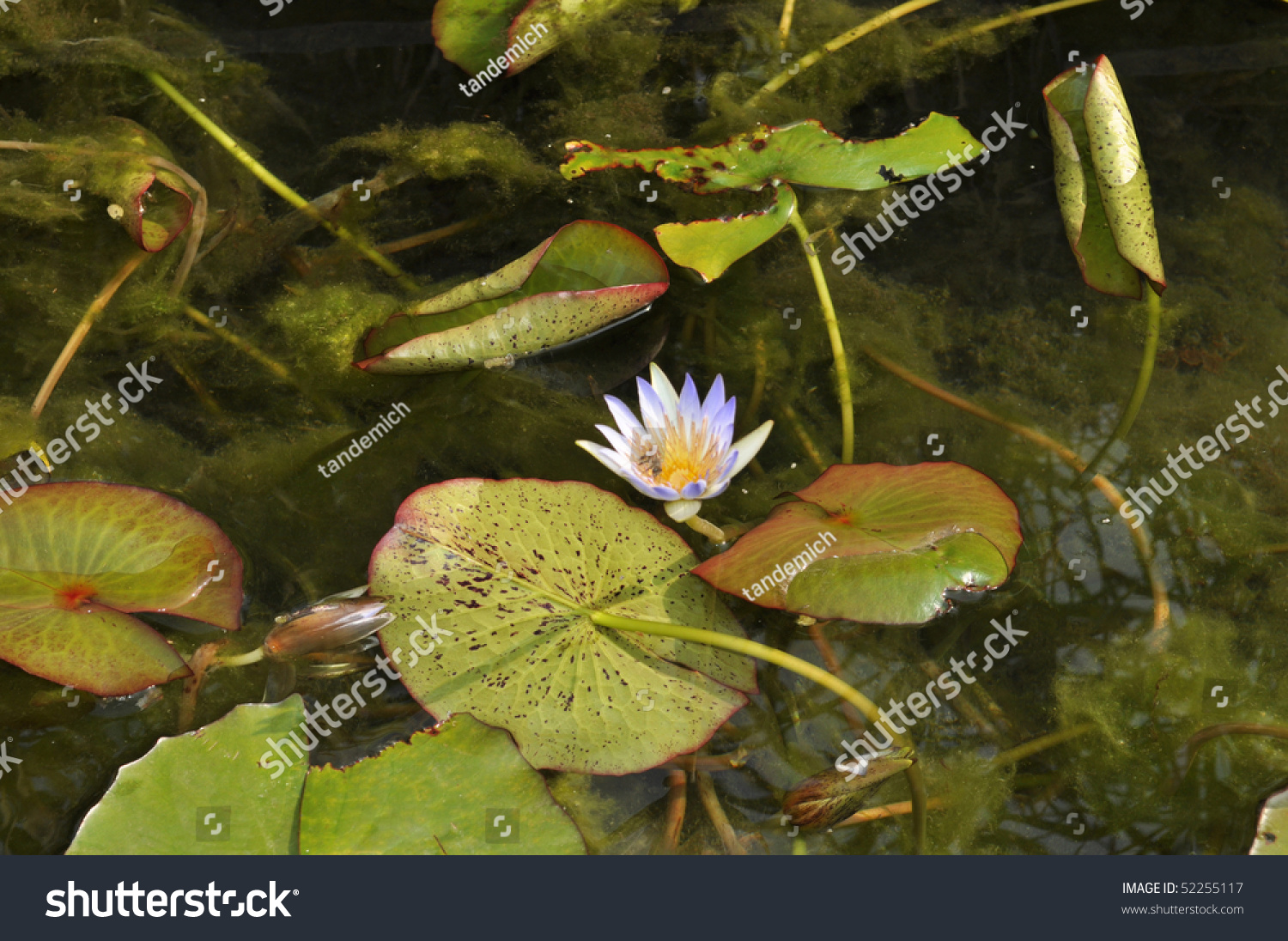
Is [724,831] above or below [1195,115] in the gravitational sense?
below

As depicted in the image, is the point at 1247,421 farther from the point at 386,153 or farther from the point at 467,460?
the point at 386,153

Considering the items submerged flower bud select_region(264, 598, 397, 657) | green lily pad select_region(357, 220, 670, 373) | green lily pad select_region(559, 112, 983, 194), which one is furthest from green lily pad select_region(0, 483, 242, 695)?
green lily pad select_region(559, 112, 983, 194)

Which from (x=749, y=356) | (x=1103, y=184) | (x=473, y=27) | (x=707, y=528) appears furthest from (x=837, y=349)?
(x=473, y=27)

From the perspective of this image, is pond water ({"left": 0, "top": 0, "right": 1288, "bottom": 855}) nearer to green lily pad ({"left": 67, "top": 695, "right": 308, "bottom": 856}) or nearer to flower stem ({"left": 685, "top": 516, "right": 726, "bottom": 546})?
flower stem ({"left": 685, "top": 516, "right": 726, "bottom": 546})

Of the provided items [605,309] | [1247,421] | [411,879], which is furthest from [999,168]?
[411,879]

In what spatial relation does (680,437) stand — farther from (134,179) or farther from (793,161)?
(134,179)

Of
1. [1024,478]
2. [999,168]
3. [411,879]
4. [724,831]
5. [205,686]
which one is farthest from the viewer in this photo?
[999,168]

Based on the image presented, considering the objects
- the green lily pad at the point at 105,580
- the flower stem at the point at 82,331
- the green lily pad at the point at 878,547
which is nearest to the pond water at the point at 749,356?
→ the flower stem at the point at 82,331
